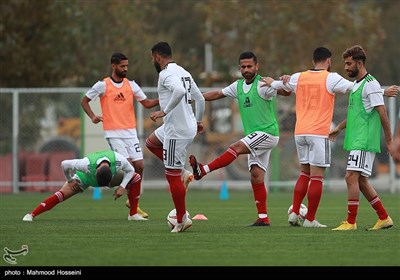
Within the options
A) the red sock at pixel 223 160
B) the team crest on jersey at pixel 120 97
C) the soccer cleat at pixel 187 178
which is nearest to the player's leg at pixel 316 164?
the red sock at pixel 223 160

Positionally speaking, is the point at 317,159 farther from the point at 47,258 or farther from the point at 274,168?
the point at 274,168

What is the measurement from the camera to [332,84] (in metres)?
14.9

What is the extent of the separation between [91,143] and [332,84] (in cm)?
1340

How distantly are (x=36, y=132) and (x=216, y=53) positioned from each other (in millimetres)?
8362

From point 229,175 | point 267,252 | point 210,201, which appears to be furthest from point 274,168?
point 267,252

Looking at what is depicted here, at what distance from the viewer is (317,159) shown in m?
15.0

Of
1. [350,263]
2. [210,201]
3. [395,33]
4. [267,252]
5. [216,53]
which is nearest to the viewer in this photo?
[350,263]

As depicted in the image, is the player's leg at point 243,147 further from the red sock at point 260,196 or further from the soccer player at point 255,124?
the red sock at point 260,196

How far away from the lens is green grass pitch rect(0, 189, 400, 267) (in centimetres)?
1114

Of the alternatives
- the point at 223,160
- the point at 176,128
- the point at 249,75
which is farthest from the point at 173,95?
the point at 249,75

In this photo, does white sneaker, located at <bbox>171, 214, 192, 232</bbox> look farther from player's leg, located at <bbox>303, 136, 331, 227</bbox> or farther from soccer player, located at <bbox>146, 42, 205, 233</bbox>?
player's leg, located at <bbox>303, 136, 331, 227</bbox>

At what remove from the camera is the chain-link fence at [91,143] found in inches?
1096

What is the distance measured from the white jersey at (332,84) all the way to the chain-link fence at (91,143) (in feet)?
40.4

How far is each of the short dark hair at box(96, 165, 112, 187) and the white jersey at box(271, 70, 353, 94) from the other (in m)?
2.46
